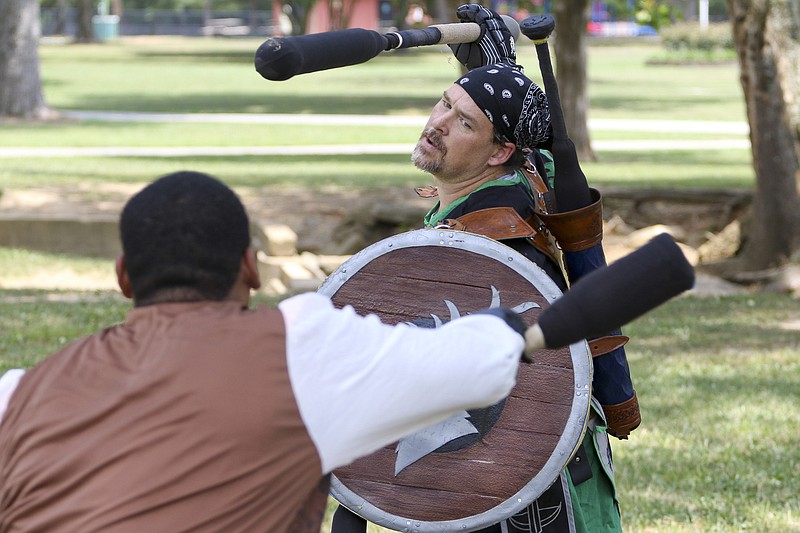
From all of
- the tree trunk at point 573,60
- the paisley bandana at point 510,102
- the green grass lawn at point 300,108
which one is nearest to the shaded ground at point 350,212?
the green grass lawn at point 300,108

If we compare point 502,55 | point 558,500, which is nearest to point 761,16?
point 502,55

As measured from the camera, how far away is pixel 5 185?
1577 cm

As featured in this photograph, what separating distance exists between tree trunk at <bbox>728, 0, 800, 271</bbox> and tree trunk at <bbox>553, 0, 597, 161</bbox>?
756 centimetres

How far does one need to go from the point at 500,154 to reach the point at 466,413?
0.64 metres

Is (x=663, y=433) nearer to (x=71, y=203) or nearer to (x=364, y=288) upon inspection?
(x=364, y=288)

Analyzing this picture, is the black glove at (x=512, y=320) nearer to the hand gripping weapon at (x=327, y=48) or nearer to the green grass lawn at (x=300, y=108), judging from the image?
the hand gripping weapon at (x=327, y=48)

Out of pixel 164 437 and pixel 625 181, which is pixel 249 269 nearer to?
pixel 164 437

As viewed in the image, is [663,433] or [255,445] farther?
[663,433]

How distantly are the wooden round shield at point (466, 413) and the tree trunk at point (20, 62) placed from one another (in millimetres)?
23273

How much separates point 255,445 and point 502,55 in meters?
1.88

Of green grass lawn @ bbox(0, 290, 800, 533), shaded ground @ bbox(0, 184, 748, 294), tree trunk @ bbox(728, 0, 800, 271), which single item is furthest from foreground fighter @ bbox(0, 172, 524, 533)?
shaded ground @ bbox(0, 184, 748, 294)

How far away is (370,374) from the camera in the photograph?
1.99m

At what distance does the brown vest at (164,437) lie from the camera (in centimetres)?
193

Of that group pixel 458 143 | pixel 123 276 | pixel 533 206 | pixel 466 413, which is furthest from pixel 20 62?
pixel 123 276
